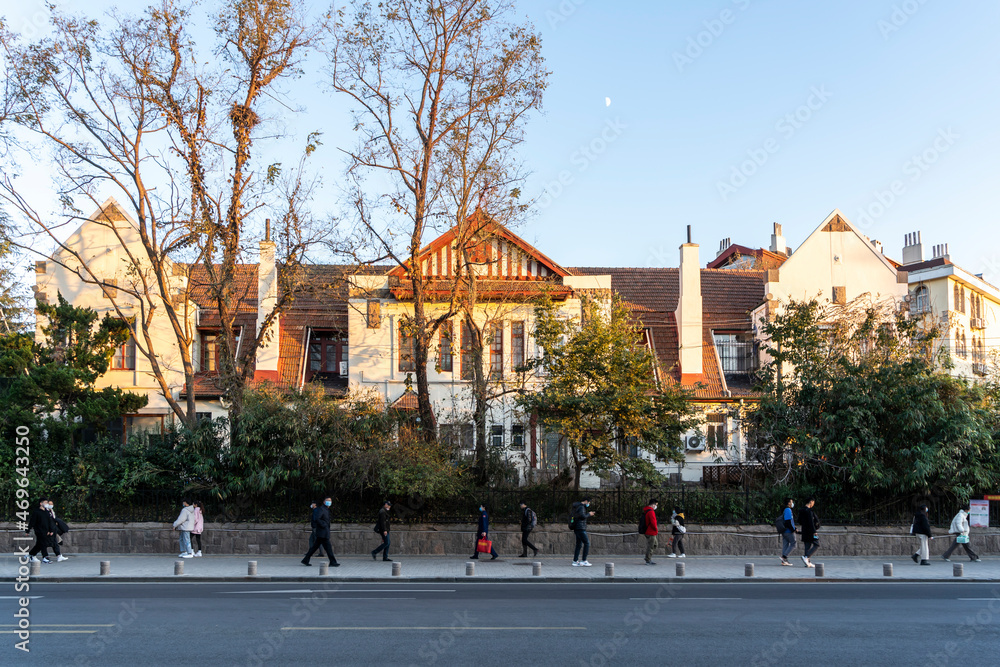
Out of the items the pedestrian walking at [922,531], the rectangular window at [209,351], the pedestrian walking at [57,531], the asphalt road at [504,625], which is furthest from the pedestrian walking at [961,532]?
the rectangular window at [209,351]

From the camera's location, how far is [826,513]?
70.3 ft

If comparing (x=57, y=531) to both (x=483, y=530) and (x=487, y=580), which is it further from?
(x=487, y=580)

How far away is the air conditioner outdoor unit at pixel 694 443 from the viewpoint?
25.9 metres

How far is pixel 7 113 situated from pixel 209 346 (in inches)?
480

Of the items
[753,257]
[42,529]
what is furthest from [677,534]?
[753,257]

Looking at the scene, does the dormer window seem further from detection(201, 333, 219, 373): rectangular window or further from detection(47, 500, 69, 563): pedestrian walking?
detection(47, 500, 69, 563): pedestrian walking

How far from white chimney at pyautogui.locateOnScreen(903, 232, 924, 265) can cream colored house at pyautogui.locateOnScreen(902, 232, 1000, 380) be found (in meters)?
1.73

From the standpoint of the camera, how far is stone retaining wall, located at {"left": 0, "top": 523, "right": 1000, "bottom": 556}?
20.4m

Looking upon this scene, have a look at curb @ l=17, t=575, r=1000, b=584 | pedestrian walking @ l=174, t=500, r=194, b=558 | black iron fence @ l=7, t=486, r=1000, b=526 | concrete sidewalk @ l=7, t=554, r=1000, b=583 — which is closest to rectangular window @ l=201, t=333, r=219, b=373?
black iron fence @ l=7, t=486, r=1000, b=526

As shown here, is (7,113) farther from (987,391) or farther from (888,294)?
(888,294)

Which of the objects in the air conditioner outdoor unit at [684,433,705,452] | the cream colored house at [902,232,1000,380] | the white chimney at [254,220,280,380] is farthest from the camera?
the cream colored house at [902,232,1000,380]

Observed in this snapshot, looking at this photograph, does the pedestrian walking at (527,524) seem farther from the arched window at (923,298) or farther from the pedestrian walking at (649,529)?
the arched window at (923,298)

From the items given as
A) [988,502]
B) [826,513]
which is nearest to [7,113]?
[826,513]

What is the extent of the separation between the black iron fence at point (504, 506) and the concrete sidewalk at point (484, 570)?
124cm
